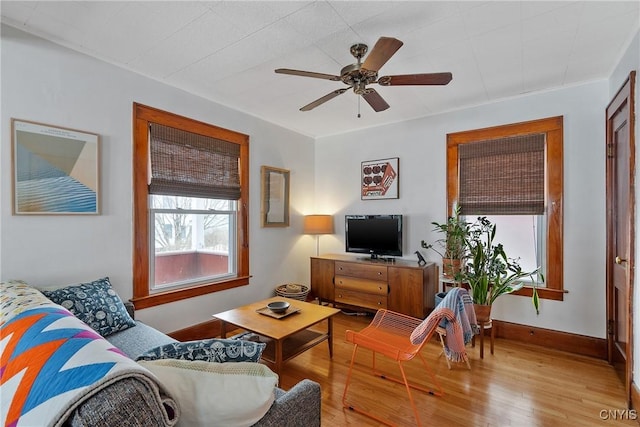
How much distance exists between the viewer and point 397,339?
2.23 m

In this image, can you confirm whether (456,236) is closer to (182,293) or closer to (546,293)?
(546,293)

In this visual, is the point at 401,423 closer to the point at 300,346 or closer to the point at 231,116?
the point at 300,346

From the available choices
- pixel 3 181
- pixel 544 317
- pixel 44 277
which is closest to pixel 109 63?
pixel 3 181

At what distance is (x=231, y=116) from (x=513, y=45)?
2.78 m

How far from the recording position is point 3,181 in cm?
200

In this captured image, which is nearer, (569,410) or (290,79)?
(569,410)

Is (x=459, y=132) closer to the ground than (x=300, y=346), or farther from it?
farther from it

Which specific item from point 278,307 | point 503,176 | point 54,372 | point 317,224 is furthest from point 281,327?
point 503,176

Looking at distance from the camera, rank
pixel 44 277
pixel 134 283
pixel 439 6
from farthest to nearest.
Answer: pixel 134 283 → pixel 44 277 → pixel 439 6

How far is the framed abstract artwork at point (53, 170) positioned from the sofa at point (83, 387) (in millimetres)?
1194

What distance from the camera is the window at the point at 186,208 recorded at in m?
2.76

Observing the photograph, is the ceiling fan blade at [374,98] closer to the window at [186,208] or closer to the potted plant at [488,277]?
the potted plant at [488,277]

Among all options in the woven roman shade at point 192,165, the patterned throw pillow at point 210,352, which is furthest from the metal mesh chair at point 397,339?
the woven roman shade at point 192,165

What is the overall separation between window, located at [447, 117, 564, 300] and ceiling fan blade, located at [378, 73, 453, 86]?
1.69 meters
